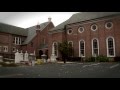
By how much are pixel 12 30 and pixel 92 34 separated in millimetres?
23584

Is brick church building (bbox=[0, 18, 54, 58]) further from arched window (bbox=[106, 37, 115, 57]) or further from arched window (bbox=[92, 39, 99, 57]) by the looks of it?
arched window (bbox=[106, 37, 115, 57])

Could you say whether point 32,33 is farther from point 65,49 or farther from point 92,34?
point 92,34

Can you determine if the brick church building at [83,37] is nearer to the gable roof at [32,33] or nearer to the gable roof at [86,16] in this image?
the gable roof at [86,16]

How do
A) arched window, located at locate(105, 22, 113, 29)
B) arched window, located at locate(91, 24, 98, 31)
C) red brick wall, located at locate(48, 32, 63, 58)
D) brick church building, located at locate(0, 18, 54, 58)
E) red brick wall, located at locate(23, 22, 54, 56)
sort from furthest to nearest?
red brick wall, located at locate(23, 22, 54, 56) < brick church building, located at locate(0, 18, 54, 58) < red brick wall, located at locate(48, 32, 63, 58) < arched window, located at locate(91, 24, 98, 31) < arched window, located at locate(105, 22, 113, 29)

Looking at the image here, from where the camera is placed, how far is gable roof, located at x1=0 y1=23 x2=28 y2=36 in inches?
1634

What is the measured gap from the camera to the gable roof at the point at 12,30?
41500 millimetres

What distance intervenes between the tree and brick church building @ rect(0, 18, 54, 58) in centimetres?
849

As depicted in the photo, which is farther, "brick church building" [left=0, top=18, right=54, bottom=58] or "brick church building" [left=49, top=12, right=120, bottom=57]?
"brick church building" [left=0, top=18, right=54, bottom=58]

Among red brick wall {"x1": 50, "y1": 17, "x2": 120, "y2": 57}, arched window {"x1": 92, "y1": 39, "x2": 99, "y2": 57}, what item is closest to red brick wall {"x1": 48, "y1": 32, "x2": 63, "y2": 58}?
red brick wall {"x1": 50, "y1": 17, "x2": 120, "y2": 57}

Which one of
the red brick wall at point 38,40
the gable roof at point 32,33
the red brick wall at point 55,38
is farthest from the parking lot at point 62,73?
the gable roof at point 32,33

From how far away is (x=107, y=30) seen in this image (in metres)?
26.4

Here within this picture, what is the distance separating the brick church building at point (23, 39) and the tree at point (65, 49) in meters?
8.49
